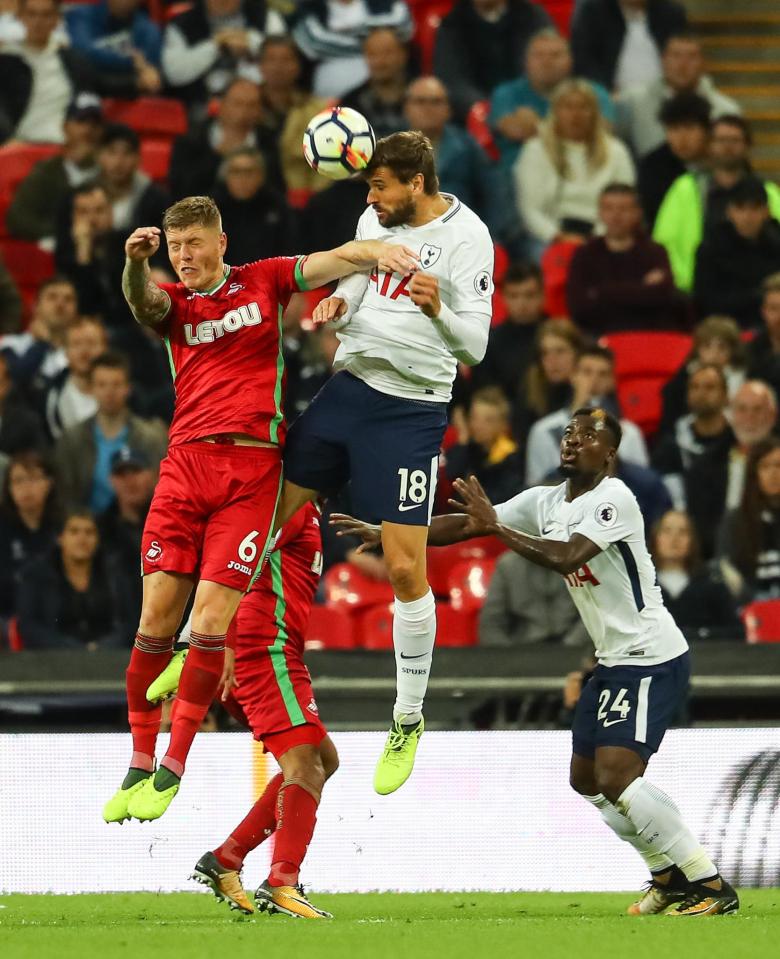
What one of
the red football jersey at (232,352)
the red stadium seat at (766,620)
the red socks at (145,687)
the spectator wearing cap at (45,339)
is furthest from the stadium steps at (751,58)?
the red socks at (145,687)

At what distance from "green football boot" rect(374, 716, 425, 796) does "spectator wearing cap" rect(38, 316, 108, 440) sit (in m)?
5.50

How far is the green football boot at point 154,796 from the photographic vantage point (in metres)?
7.79

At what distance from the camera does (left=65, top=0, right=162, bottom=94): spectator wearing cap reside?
16172 millimetres

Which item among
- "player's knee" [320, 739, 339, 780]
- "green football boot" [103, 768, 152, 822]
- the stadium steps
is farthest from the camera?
the stadium steps

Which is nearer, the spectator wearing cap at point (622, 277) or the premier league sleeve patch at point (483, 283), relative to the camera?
the premier league sleeve patch at point (483, 283)

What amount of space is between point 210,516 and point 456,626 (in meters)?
4.36

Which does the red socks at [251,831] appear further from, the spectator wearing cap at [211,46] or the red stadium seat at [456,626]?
the spectator wearing cap at [211,46]

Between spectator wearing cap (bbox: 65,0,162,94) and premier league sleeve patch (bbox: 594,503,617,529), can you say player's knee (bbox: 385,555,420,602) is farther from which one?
spectator wearing cap (bbox: 65,0,162,94)

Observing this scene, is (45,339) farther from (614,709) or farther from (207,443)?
(614,709)

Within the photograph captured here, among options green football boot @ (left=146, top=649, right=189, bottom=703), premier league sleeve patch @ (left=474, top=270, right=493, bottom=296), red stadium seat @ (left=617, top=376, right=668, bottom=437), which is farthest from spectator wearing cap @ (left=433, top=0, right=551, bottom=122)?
green football boot @ (left=146, top=649, right=189, bottom=703)

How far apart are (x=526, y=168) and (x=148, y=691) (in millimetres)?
7710

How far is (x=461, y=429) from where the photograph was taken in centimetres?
1334

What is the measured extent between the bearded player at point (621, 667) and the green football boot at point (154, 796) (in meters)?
1.53

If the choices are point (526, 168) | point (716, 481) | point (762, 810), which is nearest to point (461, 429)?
point (716, 481)
